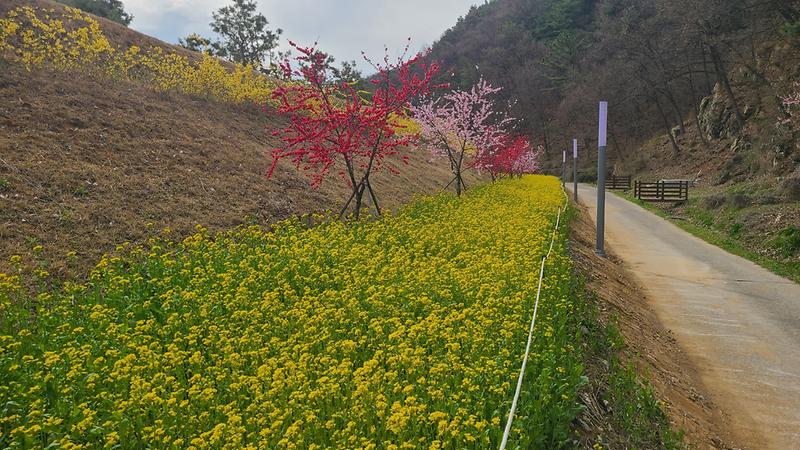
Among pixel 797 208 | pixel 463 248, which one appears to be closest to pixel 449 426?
pixel 463 248

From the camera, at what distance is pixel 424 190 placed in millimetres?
19984

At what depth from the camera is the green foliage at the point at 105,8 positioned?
4090cm

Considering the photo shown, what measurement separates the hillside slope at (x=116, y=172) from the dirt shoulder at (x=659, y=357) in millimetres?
6241

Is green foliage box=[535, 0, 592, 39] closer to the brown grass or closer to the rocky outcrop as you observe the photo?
the rocky outcrop

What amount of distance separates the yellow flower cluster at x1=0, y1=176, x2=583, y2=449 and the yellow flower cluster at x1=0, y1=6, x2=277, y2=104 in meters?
10.3

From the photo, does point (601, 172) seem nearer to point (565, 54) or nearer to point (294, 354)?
point (294, 354)

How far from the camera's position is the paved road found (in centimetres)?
543

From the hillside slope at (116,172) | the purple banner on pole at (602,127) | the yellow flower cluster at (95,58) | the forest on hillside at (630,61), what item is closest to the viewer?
the hillside slope at (116,172)

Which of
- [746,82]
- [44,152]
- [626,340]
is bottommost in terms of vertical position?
[626,340]

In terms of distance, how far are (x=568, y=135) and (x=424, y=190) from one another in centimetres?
4685

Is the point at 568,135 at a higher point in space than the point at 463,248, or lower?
higher

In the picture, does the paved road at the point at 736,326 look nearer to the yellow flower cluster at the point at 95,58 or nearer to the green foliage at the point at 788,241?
the green foliage at the point at 788,241

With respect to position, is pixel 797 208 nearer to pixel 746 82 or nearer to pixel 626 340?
pixel 626 340

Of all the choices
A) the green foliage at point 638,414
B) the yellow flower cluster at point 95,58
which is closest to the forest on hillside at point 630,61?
the green foliage at point 638,414
